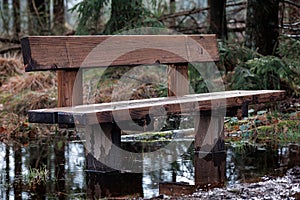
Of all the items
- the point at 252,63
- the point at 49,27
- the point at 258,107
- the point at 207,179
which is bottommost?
the point at 207,179

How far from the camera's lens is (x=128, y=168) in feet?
17.7

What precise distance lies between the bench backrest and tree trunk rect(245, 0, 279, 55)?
104 inches

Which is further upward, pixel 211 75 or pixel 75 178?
pixel 211 75

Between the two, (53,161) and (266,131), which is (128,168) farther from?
(266,131)

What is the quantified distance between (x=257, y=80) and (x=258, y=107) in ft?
1.34

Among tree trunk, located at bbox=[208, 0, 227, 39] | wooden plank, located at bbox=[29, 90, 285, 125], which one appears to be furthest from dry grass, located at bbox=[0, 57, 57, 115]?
wooden plank, located at bbox=[29, 90, 285, 125]

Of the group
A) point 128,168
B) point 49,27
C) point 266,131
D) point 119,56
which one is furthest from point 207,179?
point 49,27

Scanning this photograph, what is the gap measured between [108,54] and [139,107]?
893 mm

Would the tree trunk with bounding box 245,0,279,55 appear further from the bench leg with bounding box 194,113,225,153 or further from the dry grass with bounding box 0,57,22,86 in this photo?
the dry grass with bounding box 0,57,22,86

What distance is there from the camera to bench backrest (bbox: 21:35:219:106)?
4797 millimetres

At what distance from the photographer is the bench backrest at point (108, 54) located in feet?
15.7

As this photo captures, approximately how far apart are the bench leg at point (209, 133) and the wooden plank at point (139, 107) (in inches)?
14.5

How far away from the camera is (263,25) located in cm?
895

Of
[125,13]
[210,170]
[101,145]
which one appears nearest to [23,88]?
Answer: [125,13]
